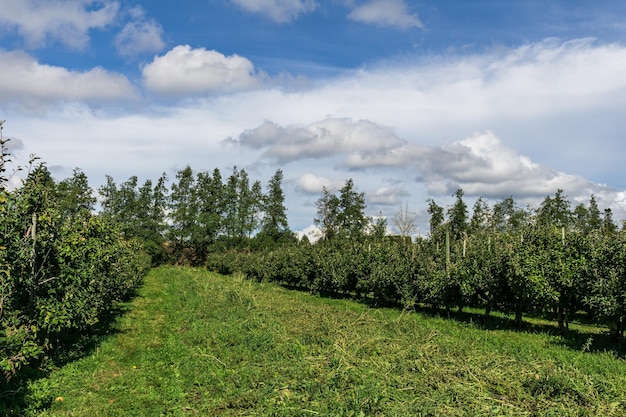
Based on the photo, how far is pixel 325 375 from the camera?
841 centimetres

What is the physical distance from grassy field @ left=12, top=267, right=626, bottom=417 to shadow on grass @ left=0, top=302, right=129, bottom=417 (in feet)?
0.61

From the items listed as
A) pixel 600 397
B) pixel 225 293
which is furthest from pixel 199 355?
pixel 225 293

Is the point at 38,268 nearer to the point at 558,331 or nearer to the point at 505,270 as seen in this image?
the point at 505,270

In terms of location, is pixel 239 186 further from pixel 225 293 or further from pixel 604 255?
pixel 604 255

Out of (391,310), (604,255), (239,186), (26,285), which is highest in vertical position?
(239,186)

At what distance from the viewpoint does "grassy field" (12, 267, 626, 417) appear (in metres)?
7.19

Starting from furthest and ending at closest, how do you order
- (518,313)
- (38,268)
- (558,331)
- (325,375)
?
(518,313) → (558,331) → (38,268) → (325,375)

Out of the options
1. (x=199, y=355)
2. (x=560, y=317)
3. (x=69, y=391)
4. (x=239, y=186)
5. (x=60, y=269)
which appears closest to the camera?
(x=69, y=391)

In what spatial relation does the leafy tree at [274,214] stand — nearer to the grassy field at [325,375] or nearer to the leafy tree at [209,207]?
the leafy tree at [209,207]

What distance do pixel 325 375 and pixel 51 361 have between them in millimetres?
6957

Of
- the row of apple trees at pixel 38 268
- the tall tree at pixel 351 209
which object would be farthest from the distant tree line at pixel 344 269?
the tall tree at pixel 351 209

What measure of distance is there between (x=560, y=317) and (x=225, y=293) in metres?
15.6

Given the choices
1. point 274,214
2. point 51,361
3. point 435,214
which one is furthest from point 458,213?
point 51,361

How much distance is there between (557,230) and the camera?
674 inches
